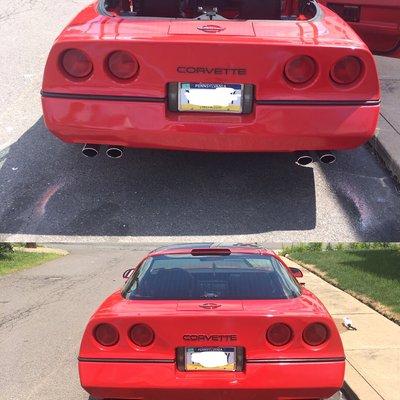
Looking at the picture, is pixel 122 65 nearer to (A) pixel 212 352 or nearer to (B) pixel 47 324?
(A) pixel 212 352

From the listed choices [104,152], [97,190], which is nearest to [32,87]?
[104,152]

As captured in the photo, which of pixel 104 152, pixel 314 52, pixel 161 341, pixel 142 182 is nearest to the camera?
pixel 161 341

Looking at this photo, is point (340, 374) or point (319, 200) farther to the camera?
point (319, 200)

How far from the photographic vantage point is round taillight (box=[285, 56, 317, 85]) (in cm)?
458

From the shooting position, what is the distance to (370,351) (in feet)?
20.8

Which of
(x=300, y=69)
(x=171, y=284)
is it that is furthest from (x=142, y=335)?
(x=300, y=69)

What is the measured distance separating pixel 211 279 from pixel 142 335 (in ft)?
2.48

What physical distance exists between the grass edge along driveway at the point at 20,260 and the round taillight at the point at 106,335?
14929 millimetres

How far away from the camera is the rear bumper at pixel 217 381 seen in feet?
12.7

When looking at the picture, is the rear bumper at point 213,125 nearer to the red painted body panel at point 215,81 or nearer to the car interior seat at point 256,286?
the red painted body panel at point 215,81

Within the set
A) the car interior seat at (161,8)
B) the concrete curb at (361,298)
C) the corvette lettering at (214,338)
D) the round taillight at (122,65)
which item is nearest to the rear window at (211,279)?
the corvette lettering at (214,338)

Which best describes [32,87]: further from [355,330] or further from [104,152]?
[355,330]

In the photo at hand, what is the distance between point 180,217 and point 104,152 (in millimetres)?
1158

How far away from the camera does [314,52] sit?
457 cm
